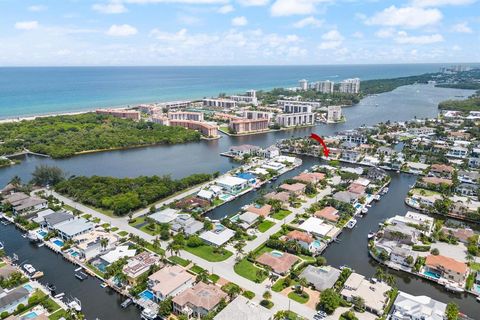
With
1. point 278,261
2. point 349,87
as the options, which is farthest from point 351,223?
point 349,87

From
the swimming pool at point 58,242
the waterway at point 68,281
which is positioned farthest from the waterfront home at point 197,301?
the swimming pool at point 58,242

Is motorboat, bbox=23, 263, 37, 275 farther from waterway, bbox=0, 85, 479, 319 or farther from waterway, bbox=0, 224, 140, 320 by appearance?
waterway, bbox=0, 85, 479, 319

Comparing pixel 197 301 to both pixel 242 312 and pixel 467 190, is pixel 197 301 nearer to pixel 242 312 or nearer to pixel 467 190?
pixel 242 312

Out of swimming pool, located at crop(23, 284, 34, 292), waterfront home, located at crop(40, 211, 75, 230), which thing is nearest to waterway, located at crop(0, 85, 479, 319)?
swimming pool, located at crop(23, 284, 34, 292)

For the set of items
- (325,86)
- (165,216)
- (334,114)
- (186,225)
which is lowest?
(186,225)

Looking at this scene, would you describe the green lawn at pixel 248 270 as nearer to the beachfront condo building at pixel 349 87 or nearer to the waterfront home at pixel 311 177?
the waterfront home at pixel 311 177

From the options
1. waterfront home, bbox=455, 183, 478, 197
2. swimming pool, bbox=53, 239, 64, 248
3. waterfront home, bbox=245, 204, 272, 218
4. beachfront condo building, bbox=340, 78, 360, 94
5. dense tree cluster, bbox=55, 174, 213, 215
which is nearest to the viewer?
swimming pool, bbox=53, 239, 64, 248
